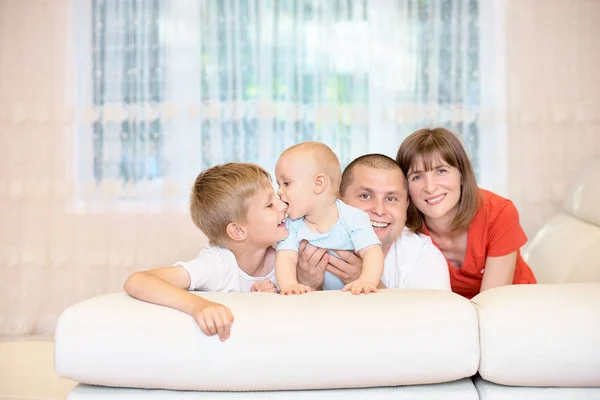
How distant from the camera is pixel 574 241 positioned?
7.53 feet

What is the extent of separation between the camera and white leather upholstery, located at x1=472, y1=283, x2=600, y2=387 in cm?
137

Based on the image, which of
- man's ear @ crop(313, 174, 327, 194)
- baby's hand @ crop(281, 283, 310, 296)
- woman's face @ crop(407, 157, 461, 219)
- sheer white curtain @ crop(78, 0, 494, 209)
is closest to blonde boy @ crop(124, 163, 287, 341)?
man's ear @ crop(313, 174, 327, 194)

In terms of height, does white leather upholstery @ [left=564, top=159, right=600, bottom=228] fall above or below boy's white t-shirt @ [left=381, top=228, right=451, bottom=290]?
above

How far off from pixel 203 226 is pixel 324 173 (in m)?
0.39

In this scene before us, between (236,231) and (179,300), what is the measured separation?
448mm

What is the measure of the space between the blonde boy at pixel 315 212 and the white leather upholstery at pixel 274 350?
39 centimetres

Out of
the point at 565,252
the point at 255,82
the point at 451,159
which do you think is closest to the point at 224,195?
the point at 451,159

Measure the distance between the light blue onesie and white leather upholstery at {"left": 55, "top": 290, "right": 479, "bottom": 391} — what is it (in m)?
0.44

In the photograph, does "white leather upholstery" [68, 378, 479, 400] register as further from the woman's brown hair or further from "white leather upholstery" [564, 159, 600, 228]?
"white leather upholstery" [564, 159, 600, 228]

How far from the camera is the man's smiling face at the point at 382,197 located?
1982mm

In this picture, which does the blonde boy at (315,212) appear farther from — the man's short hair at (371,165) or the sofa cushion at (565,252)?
the sofa cushion at (565,252)

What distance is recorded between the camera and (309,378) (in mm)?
1384

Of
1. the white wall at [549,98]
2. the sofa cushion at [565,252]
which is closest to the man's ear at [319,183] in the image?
the sofa cushion at [565,252]

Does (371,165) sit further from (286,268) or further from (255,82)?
(255,82)
